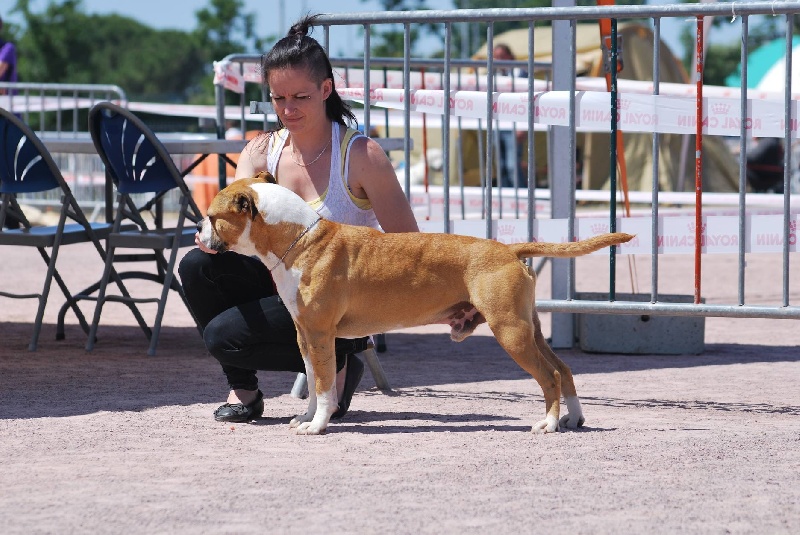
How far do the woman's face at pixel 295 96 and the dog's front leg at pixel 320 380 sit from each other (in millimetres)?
839

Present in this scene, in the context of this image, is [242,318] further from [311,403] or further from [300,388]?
[300,388]

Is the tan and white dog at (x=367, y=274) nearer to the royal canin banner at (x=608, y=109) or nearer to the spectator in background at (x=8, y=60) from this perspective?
the royal canin banner at (x=608, y=109)

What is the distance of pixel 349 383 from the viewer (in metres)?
4.93

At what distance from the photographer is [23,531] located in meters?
3.22

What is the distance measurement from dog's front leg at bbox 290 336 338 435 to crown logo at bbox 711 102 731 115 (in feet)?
6.69

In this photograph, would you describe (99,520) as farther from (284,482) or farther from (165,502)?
(284,482)

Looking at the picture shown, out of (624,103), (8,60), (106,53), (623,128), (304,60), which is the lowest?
(623,128)

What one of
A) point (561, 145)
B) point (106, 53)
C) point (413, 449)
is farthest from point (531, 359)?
point (106, 53)

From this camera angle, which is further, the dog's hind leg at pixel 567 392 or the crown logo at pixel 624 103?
the crown logo at pixel 624 103

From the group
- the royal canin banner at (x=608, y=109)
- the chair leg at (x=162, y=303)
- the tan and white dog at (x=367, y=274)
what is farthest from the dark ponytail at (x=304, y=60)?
the chair leg at (x=162, y=303)

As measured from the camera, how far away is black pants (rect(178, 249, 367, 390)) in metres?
4.68

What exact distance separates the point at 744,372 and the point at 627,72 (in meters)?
11.5

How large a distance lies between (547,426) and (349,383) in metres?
0.84

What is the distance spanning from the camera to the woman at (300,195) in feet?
15.4
